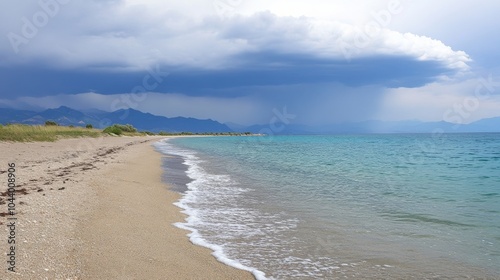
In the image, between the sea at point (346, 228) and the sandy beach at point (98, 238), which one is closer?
the sandy beach at point (98, 238)

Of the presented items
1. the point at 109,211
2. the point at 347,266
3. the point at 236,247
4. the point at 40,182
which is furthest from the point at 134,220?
the point at 40,182

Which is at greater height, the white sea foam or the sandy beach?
the sandy beach

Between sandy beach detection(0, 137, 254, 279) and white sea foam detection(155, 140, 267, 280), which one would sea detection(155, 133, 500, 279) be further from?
sandy beach detection(0, 137, 254, 279)

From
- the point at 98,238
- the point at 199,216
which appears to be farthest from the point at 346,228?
the point at 98,238

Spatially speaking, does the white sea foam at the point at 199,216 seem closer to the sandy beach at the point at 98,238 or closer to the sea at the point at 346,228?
the sea at the point at 346,228

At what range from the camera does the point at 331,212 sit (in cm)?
1317

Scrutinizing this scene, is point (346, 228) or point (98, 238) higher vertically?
point (98, 238)

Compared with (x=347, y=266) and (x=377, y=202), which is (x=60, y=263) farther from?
(x=377, y=202)

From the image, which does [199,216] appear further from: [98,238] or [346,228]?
[346,228]

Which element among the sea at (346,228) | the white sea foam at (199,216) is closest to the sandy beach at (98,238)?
the white sea foam at (199,216)

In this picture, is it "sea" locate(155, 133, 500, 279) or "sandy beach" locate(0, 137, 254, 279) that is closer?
"sandy beach" locate(0, 137, 254, 279)

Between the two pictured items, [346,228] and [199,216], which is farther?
[199,216]

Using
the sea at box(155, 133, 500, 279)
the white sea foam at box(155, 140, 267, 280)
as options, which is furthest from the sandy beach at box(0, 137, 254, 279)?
the sea at box(155, 133, 500, 279)

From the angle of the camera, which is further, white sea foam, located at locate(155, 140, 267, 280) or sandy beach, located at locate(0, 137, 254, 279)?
white sea foam, located at locate(155, 140, 267, 280)
